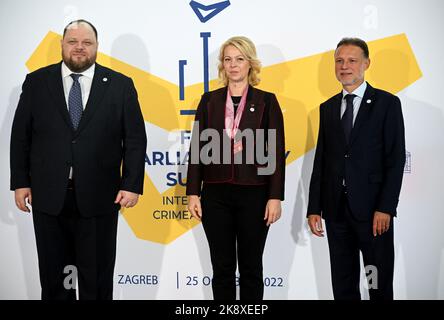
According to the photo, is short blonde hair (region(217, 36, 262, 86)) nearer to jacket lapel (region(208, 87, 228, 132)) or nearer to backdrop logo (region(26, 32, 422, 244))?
jacket lapel (region(208, 87, 228, 132))

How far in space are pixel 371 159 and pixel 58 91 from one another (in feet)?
5.67

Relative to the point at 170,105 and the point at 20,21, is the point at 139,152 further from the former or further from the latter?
the point at 20,21

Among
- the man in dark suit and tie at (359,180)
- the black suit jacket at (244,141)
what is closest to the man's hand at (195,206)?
the black suit jacket at (244,141)

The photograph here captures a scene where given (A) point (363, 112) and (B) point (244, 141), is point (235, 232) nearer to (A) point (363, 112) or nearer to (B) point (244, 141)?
(B) point (244, 141)

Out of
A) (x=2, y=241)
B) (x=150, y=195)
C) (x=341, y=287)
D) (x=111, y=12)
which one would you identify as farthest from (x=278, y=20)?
(x=2, y=241)

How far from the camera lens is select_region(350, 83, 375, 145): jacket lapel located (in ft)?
8.64

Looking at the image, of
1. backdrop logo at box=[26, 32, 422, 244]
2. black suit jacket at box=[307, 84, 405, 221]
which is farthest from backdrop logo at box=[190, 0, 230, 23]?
black suit jacket at box=[307, 84, 405, 221]

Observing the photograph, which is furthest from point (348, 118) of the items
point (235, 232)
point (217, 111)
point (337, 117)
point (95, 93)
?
point (95, 93)

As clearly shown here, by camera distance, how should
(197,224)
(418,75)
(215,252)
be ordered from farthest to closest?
(197,224)
(418,75)
(215,252)

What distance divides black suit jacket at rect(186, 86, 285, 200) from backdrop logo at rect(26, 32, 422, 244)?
60 cm

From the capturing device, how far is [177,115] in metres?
3.34

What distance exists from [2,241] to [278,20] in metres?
2.47

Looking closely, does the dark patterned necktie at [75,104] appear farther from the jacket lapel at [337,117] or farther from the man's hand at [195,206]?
the jacket lapel at [337,117]

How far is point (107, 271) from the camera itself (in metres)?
2.68
